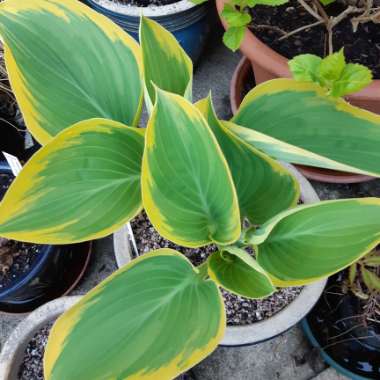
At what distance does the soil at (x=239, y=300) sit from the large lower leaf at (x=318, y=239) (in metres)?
0.28

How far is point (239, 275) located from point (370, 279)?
43 centimetres

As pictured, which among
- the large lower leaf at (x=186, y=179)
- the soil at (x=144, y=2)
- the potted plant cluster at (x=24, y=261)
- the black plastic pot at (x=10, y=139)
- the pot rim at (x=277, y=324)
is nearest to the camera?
the large lower leaf at (x=186, y=179)

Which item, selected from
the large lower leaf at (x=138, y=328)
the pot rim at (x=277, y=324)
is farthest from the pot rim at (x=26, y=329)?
the large lower leaf at (x=138, y=328)

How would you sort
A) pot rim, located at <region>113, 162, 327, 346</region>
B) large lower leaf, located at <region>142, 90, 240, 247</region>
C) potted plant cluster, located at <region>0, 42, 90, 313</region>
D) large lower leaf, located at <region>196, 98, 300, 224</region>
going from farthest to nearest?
potted plant cluster, located at <region>0, 42, 90, 313</region> → pot rim, located at <region>113, 162, 327, 346</region> → large lower leaf, located at <region>196, 98, 300, 224</region> → large lower leaf, located at <region>142, 90, 240, 247</region>

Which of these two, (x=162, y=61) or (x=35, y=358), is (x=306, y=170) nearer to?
(x=162, y=61)

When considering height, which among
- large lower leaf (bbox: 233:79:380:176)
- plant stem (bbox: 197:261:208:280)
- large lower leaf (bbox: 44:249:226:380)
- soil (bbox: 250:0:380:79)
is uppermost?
large lower leaf (bbox: 233:79:380:176)

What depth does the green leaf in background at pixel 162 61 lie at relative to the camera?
2.34 feet

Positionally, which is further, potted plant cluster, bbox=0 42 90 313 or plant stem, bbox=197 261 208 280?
potted plant cluster, bbox=0 42 90 313

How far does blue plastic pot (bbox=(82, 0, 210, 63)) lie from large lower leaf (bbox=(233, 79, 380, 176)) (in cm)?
56

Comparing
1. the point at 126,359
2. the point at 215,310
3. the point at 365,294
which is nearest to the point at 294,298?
the point at 365,294

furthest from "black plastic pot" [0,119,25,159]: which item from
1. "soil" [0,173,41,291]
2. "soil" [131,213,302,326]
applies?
"soil" [131,213,302,326]

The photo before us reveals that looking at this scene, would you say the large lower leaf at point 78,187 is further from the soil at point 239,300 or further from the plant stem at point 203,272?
the soil at point 239,300

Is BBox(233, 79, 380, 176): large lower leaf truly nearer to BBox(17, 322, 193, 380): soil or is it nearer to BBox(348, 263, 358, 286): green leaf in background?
BBox(348, 263, 358, 286): green leaf in background

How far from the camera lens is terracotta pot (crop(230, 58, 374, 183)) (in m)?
1.24
